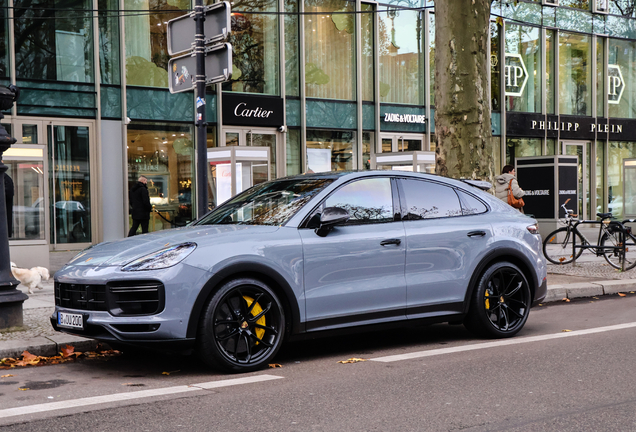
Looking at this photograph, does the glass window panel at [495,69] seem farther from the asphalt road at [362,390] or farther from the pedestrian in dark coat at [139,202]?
the asphalt road at [362,390]

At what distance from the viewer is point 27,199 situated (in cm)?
1262

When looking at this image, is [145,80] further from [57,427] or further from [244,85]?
[57,427]

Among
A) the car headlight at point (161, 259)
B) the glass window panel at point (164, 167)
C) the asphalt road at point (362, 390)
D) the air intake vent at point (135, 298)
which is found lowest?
the asphalt road at point (362, 390)

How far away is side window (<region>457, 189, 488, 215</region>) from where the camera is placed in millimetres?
7117

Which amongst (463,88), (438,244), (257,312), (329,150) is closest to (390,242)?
(438,244)

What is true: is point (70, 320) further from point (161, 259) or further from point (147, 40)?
point (147, 40)

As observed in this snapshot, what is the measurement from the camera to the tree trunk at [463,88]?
11305 millimetres

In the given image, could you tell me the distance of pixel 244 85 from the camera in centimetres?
2052

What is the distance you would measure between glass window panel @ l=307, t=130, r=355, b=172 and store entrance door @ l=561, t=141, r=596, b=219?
30.9 ft

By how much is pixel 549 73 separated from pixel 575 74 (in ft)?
4.55

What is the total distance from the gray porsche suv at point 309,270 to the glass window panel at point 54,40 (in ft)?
40.6

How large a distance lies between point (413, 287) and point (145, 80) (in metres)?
14.0

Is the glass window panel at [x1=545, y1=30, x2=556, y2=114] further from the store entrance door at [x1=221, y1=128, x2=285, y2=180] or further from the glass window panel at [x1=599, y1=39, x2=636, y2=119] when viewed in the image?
the store entrance door at [x1=221, y1=128, x2=285, y2=180]

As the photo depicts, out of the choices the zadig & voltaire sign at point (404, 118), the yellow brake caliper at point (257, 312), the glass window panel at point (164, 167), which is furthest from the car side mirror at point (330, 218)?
the zadig & voltaire sign at point (404, 118)
